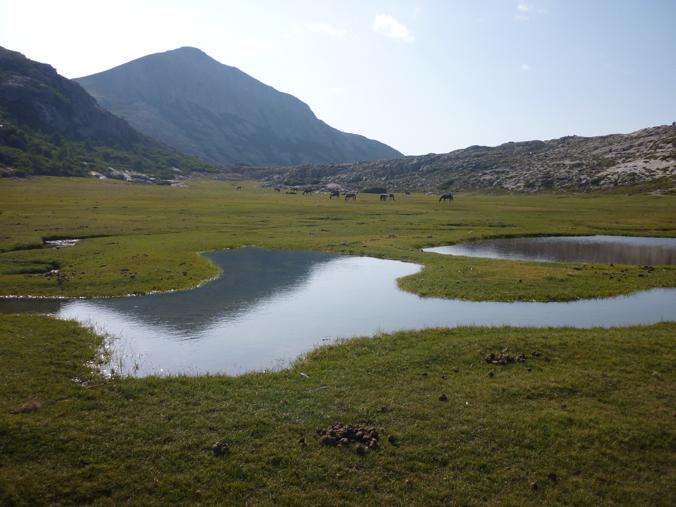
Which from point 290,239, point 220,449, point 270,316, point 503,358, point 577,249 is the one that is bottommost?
point 270,316

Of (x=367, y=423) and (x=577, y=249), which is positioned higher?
(x=577, y=249)

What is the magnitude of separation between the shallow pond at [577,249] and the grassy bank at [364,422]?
34.6m

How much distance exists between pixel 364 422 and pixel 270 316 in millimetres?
17846

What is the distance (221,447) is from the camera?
1573 cm

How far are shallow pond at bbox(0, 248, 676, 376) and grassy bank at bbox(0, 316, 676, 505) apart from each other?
3.29 meters

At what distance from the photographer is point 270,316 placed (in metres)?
34.3

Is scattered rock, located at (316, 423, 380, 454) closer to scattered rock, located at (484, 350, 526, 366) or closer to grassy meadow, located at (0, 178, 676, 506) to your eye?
grassy meadow, located at (0, 178, 676, 506)

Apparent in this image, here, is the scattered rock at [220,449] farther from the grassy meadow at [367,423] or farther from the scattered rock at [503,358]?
the scattered rock at [503,358]

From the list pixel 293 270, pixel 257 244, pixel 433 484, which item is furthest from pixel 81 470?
pixel 257 244

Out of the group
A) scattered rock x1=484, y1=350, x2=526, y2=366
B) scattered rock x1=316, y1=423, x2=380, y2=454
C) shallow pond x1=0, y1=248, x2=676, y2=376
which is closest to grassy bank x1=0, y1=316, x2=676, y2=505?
scattered rock x1=316, y1=423, x2=380, y2=454

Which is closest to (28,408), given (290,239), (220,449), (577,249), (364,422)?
(220,449)

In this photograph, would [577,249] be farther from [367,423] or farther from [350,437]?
[350,437]

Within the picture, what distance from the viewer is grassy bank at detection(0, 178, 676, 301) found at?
4106 cm

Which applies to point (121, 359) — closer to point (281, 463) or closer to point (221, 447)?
point (221, 447)
